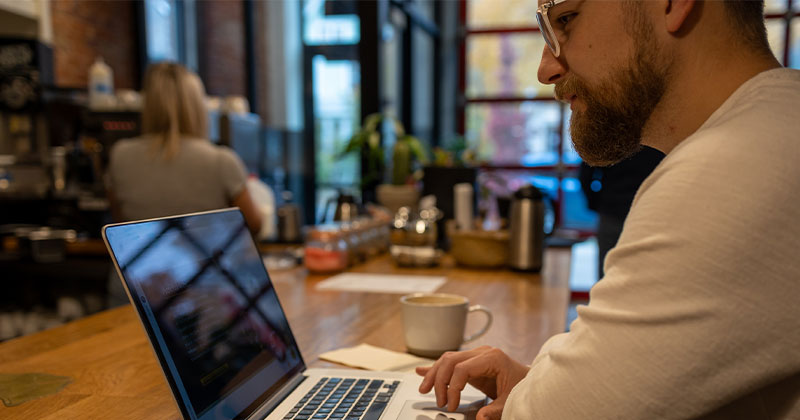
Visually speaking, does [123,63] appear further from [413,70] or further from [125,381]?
[125,381]

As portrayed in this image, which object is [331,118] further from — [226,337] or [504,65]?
[226,337]

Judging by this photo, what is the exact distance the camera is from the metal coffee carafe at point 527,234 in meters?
1.92

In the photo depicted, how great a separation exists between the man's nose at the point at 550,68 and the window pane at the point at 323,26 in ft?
14.4

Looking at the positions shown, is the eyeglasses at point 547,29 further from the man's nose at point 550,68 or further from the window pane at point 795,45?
the window pane at point 795,45

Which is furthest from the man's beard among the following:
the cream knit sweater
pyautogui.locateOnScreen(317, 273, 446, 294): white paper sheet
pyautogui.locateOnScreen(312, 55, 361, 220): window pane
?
pyautogui.locateOnScreen(312, 55, 361, 220): window pane

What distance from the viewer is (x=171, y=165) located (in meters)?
2.42

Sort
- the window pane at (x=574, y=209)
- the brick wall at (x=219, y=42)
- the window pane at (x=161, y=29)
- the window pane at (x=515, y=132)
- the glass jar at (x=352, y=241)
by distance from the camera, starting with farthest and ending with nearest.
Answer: the window pane at (x=515, y=132) → the window pane at (x=574, y=209) → the brick wall at (x=219, y=42) → the window pane at (x=161, y=29) → the glass jar at (x=352, y=241)

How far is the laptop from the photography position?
0.67m

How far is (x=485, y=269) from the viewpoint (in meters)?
2.02

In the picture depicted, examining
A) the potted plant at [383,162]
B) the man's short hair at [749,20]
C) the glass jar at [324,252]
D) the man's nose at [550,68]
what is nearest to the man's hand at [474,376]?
the man's nose at [550,68]

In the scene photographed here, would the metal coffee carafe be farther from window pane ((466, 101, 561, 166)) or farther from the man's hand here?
window pane ((466, 101, 561, 166))

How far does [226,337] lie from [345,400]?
7.3 inches

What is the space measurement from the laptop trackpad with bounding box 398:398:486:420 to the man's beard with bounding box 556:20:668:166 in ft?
1.24

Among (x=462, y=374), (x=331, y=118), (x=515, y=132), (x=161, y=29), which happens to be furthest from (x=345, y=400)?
(x=515, y=132)
